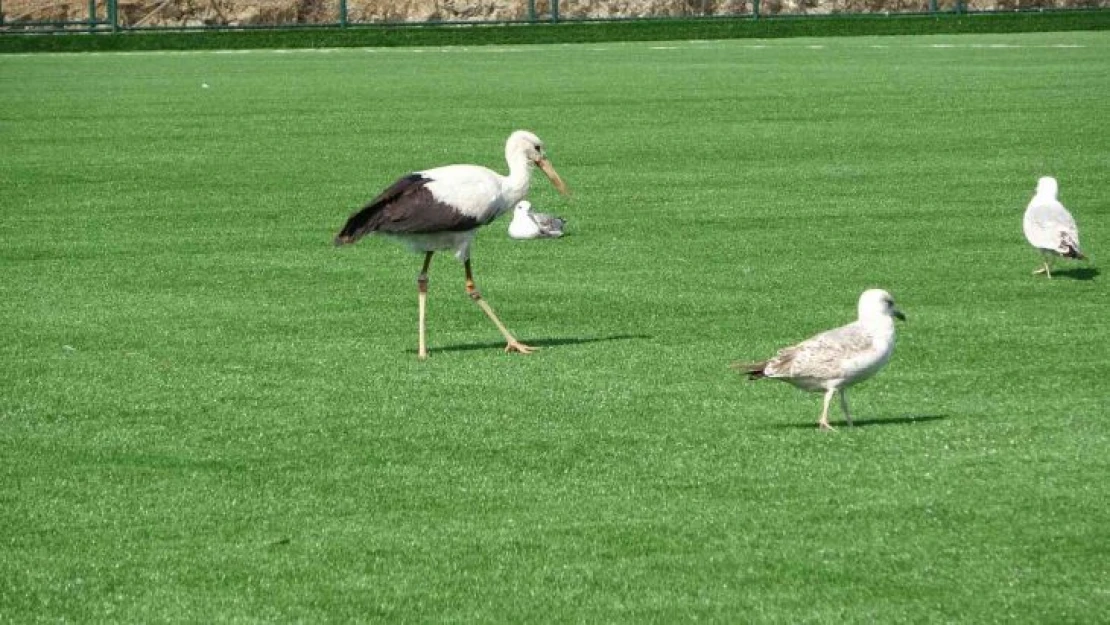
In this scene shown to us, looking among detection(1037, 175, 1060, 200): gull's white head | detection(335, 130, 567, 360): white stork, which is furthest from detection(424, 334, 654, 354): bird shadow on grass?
detection(1037, 175, 1060, 200): gull's white head

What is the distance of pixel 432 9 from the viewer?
61.4 metres

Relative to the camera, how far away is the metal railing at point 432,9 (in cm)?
5836

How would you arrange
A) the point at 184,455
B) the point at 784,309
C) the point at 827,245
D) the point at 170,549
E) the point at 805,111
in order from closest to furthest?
the point at 170,549
the point at 184,455
the point at 784,309
the point at 827,245
the point at 805,111

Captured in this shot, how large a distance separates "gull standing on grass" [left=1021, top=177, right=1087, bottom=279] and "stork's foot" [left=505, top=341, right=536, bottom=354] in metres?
4.12

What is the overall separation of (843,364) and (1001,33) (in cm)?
4537

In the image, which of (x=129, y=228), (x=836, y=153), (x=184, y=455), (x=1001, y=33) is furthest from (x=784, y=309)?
(x=1001, y=33)

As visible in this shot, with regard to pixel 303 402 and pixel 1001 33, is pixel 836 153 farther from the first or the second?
pixel 1001 33

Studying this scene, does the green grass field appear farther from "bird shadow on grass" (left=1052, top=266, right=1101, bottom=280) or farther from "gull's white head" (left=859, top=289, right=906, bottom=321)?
"gull's white head" (left=859, top=289, right=906, bottom=321)

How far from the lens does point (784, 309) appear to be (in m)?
13.9

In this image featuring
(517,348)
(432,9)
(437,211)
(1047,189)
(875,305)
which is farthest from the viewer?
(432,9)

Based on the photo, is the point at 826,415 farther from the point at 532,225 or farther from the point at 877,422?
the point at 532,225

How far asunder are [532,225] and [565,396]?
6.37 metres

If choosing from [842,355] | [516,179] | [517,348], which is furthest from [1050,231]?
[842,355]

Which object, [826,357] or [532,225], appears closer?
[826,357]
